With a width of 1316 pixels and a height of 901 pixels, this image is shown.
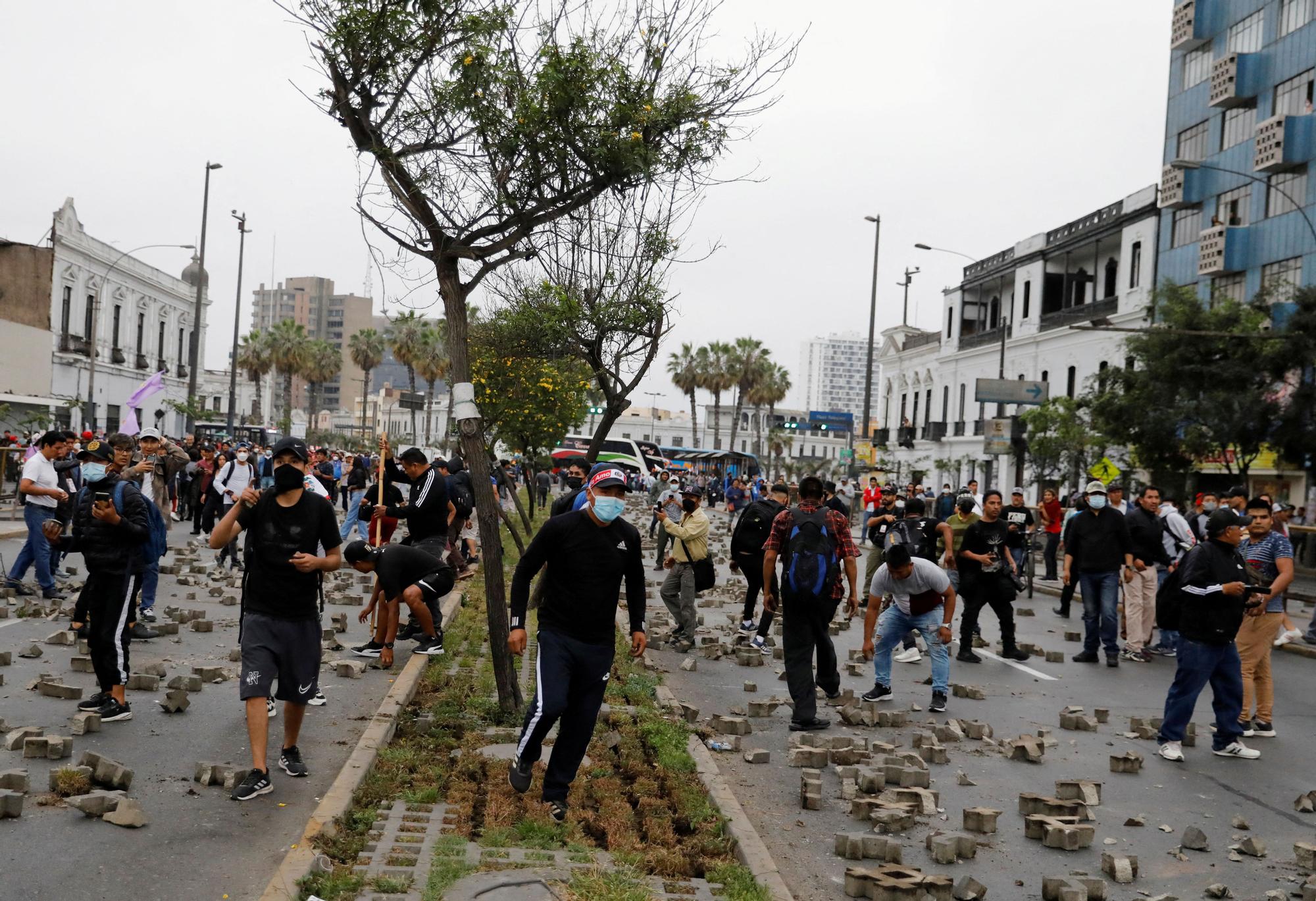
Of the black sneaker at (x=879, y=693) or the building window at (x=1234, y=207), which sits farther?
the building window at (x=1234, y=207)

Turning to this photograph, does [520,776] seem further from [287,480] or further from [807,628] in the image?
[807,628]

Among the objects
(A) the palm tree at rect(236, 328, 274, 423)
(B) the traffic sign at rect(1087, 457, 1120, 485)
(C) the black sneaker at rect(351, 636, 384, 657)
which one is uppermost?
(A) the palm tree at rect(236, 328, 274, 423)

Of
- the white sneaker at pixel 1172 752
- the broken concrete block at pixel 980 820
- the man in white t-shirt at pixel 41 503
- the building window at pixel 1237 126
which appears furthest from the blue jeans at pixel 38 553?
the building window at pixel 1237 126

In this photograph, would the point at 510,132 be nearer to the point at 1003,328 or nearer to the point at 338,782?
the point at 338,782

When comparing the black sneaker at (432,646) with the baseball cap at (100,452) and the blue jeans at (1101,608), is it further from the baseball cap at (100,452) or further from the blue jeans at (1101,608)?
the blue jeans at (1101,608)

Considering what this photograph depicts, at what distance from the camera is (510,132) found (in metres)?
9.09

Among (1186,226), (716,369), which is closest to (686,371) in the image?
(716,369)

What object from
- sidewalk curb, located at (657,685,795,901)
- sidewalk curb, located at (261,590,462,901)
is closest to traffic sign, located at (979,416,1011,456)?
sidewalk curb, located at (261,590,462,901)

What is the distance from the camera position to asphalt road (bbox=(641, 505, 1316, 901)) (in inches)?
238

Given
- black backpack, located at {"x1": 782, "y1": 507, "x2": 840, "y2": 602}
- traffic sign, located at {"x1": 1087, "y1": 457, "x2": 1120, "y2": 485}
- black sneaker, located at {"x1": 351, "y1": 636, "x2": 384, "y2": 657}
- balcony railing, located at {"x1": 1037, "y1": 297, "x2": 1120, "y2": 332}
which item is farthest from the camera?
balcony railing, located at {"x1": 1037, "y1": 297, "x2": 1120, "y2": 332}

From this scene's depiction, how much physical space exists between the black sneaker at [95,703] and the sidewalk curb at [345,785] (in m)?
1.66

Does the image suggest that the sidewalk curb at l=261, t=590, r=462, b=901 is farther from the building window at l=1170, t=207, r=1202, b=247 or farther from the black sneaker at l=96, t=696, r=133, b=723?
the building window at l=1170, t=207, r=1202, b=247

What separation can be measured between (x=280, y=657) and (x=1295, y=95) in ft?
115

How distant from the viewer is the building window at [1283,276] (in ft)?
Result: 101
